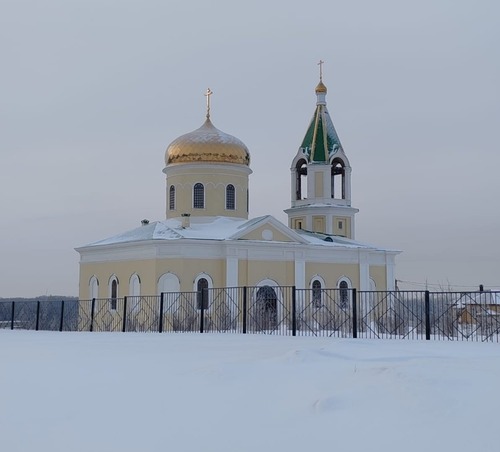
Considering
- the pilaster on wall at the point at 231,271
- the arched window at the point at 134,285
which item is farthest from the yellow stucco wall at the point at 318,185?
the arched window at the point at 134,285

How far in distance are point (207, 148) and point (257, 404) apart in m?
24.8

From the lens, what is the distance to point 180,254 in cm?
2609

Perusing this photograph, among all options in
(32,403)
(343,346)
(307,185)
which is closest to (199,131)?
(307,185)

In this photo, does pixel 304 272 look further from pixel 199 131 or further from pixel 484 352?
pixel 484 352

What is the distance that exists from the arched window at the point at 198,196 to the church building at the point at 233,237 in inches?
1.7

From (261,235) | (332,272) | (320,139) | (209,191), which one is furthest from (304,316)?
(320,139)

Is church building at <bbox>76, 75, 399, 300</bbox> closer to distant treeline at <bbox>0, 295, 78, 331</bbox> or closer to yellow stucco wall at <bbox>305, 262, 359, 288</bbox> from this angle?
yellow stucco wall at <bbox>305, 262, 359, 288</bbox>

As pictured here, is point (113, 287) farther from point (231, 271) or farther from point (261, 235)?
point (261, 235)

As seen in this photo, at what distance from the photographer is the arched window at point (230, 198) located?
30.3m

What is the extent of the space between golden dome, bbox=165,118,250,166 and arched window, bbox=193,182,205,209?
3.61ft

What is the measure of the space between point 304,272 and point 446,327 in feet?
42.7

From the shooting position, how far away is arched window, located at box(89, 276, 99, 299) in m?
29.0

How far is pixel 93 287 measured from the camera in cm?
2925

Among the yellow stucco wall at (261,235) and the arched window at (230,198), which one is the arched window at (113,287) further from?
the arched window at (230,198)
